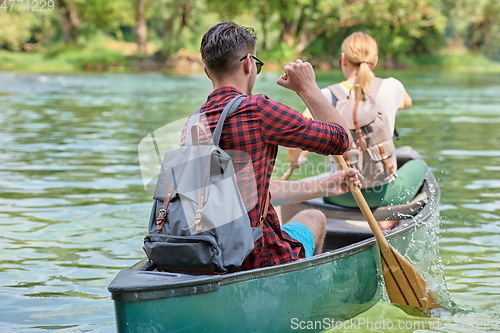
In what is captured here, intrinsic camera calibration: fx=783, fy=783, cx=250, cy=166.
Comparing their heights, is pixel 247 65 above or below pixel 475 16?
above

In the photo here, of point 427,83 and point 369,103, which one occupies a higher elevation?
point 369,103

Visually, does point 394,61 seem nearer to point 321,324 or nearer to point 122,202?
point 122,202

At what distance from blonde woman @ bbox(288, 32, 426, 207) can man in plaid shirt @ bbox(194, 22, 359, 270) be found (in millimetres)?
1367

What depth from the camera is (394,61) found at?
3844 centimetres

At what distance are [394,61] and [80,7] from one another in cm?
1597

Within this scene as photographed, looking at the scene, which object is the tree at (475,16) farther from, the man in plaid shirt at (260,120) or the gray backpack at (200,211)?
the gray backpack at (200,211)

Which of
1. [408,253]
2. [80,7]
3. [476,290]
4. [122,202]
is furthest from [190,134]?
[80,7]

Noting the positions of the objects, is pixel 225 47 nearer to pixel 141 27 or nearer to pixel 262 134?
pixel 262 134

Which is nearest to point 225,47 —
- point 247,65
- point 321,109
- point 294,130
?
point 247,65

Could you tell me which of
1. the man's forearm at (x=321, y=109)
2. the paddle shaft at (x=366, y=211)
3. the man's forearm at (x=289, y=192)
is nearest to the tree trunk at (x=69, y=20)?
the man's forearm at (x=289, y=192)

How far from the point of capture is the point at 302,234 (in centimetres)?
367

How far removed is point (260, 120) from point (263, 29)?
36141 mm

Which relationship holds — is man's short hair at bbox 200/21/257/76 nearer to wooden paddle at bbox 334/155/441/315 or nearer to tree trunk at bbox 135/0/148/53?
wooden paddle at bbox 334/155/441/315

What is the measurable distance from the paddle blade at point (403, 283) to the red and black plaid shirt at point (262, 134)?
3.32 feet
